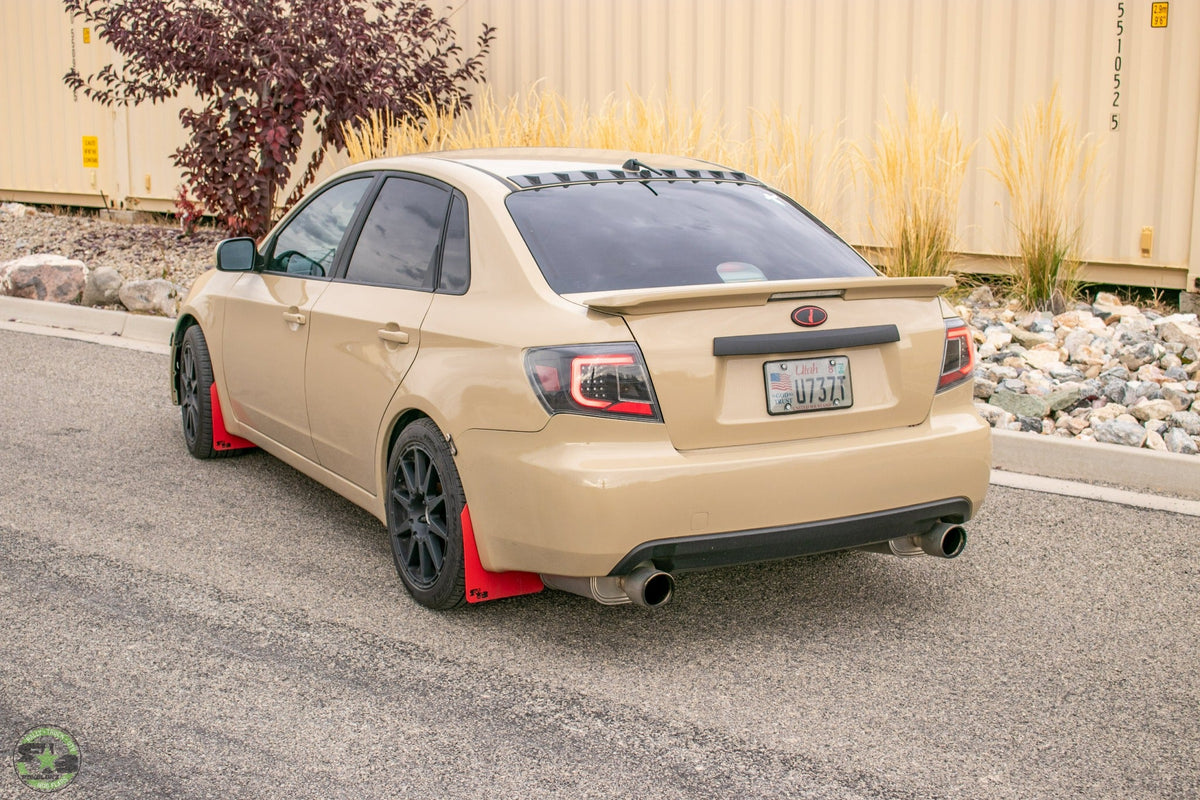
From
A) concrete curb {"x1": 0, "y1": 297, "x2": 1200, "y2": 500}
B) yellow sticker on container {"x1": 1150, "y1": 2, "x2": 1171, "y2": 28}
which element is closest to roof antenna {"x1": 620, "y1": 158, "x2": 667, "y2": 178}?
concrete curb {"x1": 0, "y1": 297, "x2": 1200, "y2": 500}

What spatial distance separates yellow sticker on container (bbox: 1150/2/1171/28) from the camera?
9.16 meters

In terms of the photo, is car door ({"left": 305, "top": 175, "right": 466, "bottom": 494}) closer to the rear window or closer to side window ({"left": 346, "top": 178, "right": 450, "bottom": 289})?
side window ({"left": 346, "top": 178, "right": 450, "bottom": 289})

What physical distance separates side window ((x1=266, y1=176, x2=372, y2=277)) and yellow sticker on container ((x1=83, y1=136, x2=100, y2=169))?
12.8 m

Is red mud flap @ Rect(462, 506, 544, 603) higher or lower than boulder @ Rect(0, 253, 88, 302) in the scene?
lower

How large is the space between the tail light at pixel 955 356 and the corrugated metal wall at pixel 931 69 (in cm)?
538

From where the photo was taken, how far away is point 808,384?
3.92 m

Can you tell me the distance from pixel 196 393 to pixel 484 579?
9.34ft

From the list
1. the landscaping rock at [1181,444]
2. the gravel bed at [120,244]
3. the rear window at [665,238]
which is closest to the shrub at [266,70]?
the gravel bed at [120,244]

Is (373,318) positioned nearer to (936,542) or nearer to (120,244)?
(936,542)

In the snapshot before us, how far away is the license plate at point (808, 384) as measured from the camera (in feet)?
12.7

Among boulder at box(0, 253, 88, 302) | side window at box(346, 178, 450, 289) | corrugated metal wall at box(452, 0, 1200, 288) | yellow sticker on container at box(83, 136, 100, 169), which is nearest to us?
side window at box(346, 178, 450, 289)

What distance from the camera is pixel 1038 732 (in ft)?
11.5

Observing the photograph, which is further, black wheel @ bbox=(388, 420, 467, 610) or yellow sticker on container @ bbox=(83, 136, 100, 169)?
yellow sticker on container @ bbox=(83, 136, 100, 169)

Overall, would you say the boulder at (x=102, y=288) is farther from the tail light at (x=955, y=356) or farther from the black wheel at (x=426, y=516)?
the tail light at (x=955, y=356)
